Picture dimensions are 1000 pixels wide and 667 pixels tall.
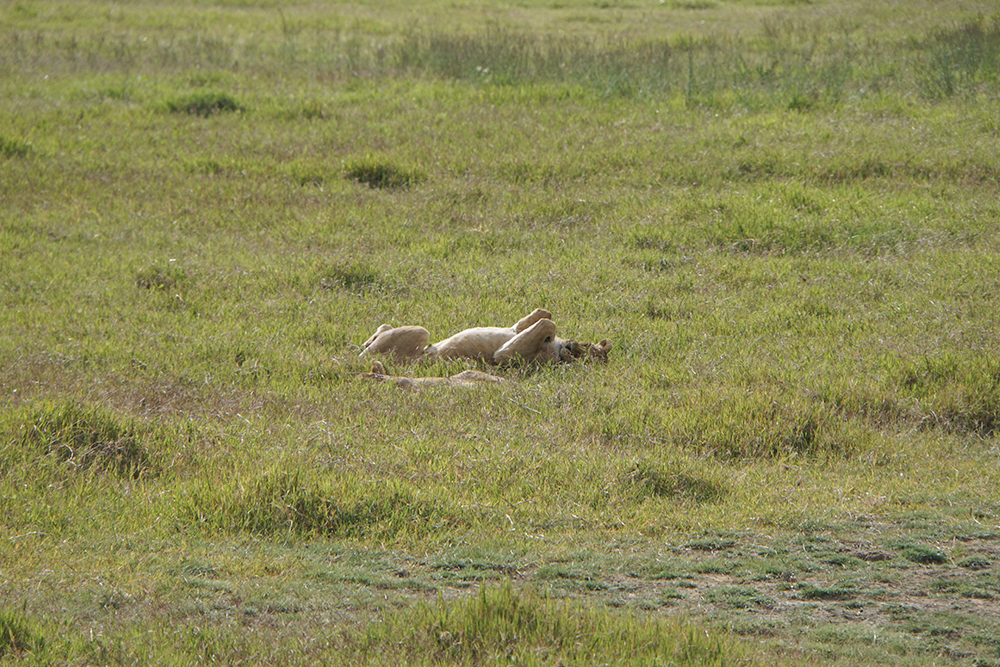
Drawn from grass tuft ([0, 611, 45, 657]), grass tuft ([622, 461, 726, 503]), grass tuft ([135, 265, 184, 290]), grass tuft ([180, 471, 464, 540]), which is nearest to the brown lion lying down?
grass tuft ([622, 461, 726, 503])

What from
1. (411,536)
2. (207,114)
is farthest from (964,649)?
(207,114)

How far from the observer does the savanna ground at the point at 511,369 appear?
12.5ft

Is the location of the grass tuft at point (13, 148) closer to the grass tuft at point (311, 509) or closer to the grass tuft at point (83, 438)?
the grass tuft at point (83, 438)

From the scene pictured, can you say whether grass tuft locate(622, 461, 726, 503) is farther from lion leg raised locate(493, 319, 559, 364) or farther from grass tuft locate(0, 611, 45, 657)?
grass tuft locate(0, 611, 45, 657)

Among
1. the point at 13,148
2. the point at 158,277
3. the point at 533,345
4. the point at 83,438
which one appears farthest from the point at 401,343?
the point at 13,148

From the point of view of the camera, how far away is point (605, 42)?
62.7 ft

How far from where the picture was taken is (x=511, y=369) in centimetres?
666

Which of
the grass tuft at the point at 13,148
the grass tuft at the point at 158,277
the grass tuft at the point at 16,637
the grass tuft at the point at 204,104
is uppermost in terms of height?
the grass tuft at the point at 204,104

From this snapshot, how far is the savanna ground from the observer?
3.80 metres

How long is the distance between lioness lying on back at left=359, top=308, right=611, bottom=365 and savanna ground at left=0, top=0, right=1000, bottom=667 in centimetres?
16

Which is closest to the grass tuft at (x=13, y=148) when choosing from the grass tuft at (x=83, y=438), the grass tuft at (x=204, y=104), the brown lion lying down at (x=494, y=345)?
the grass tuft at (x=204, y=104)

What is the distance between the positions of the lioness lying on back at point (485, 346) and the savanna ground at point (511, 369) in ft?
0.54

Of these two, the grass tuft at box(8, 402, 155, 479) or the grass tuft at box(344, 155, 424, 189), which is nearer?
the grass tuft at box(8, 402, 155, 479)

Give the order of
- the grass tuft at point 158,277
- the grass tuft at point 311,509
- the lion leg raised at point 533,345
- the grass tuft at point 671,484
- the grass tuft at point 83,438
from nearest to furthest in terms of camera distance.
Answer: the grass tuft at point 311,509
the grass tuft at point 671,484
the grass tuft at point 83,438
the lion leg raised at point 533,345
the grass tuft at point 158,277
